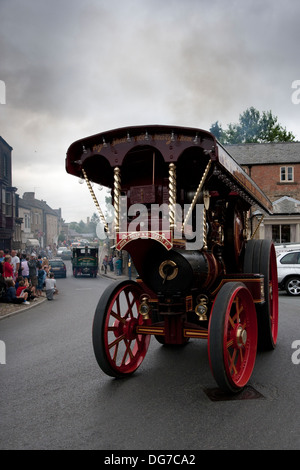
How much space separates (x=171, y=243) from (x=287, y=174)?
2487 cm

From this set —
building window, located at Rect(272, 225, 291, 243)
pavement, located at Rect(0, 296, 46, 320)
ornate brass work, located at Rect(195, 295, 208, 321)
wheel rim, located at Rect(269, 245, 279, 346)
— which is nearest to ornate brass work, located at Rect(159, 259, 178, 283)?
ornate brass work, located at Rect(195, 295, 208, 321)

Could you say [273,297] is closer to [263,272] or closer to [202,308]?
[263,272]

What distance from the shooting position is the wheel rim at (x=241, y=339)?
418cm

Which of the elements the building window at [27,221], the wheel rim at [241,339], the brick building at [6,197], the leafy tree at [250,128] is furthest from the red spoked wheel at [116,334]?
the building window at [27,221]

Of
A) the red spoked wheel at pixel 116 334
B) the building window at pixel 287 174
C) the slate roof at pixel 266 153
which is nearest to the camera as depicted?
the red spoked wheel at pixel 116 334

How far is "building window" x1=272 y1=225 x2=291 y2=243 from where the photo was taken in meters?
25.7

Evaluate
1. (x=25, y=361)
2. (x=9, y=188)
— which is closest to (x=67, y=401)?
(x=25, y=361)

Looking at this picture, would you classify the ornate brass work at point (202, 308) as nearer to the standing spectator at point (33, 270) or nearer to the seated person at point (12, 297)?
the seated person at point (12, 297)

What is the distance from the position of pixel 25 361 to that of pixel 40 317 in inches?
184

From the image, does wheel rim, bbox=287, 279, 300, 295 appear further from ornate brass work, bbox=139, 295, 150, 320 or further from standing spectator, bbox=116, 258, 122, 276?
standing spectator, bbox=116, 258, 122, 276

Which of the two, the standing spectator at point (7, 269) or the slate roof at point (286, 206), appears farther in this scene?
the slate roof at point (286, 206)

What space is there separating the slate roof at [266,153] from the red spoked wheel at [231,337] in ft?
75.5
